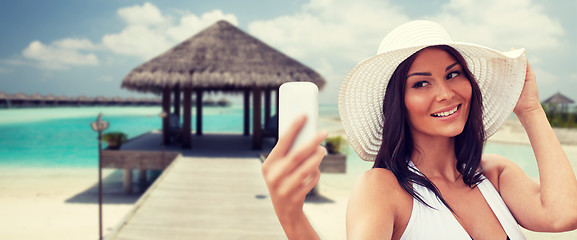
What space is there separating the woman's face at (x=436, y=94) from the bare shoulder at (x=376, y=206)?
0.21 m

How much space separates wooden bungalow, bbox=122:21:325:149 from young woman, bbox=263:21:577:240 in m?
7.39

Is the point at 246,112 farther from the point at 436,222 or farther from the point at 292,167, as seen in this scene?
the point at 292,167

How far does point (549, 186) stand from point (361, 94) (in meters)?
0.66

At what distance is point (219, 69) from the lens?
900 cm

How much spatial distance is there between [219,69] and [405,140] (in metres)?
8.21

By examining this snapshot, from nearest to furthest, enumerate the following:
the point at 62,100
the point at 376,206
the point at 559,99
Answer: the point at 376,206 < the point at 559,99 < the point at 62,100

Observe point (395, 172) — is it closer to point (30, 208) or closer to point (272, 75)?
point (272, 75)

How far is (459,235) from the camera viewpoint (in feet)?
3.35

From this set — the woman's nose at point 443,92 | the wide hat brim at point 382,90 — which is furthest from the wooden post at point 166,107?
the woman's nose at point 443,92

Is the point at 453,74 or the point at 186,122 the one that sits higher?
the point at 453,74

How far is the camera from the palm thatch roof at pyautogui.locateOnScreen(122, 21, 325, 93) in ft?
28.7

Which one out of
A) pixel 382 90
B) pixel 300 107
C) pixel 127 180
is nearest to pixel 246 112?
pixel 127 180

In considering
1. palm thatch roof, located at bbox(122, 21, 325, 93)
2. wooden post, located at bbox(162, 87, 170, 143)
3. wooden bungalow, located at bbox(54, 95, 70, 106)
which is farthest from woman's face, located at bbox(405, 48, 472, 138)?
wooden bungalow, located at bbox(54, 95, 70, 106)

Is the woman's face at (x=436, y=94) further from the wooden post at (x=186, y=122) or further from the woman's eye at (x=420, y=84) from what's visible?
the wooden post at (x=186, y=122)
